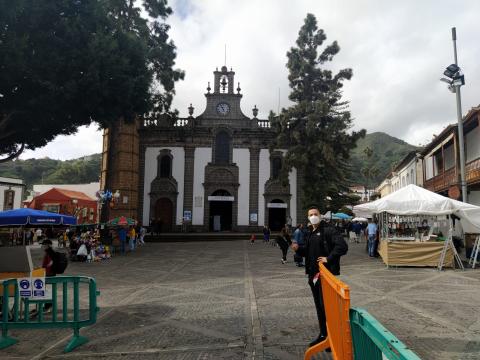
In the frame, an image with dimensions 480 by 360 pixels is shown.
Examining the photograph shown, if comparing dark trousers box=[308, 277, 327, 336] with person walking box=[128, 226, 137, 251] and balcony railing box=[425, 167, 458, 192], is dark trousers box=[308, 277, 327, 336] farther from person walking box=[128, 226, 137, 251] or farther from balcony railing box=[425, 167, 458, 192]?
balcony railing box=[425, 167, 458, 192]

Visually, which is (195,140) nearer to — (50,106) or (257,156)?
(257,156)

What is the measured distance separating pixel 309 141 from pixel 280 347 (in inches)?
986

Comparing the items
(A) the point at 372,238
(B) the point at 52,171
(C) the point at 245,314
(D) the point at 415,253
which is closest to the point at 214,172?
(A) the point at 372,238

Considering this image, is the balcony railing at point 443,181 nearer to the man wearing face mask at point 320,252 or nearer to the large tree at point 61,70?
the large tree at point 61,70

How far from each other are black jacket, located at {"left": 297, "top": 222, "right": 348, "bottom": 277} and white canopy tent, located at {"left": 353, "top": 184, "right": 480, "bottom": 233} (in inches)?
360

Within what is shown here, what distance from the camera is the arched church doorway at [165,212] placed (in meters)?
32.7

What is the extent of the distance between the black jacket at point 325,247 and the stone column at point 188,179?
27.9 m

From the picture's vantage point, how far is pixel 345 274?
11703mm

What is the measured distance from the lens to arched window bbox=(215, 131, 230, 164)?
33625 millimetres

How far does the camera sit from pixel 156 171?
3316cm

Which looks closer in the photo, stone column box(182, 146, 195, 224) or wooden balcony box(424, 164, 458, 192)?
wooden balcony box(424, 164, 458, 192)

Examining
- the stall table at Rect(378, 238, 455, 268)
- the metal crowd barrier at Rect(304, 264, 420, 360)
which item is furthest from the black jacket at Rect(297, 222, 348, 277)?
the stall table at Rect(378, 238, 455, 268)

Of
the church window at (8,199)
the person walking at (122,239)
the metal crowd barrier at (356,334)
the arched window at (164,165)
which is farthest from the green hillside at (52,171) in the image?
the metal crowd barrier at (356,334)

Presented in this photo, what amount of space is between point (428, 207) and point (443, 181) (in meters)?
12.4
